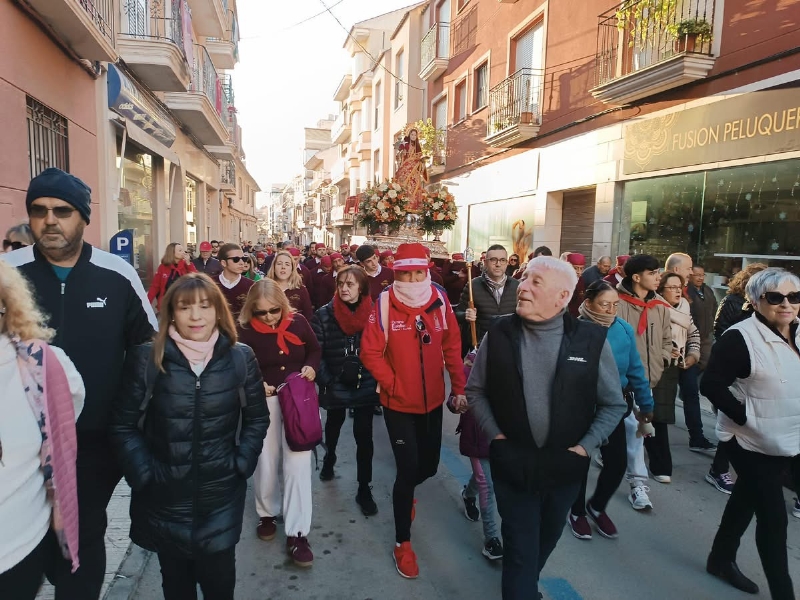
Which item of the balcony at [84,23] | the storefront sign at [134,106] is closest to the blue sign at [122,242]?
the balcony at [84,23]

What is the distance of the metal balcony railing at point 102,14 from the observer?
717 cm

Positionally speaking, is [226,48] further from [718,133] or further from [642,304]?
[642,304]

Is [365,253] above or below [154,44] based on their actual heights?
below

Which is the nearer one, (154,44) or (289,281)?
(289,281)

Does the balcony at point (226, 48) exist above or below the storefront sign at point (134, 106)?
above

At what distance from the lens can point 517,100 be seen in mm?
14953

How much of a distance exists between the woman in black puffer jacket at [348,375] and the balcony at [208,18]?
15.4m

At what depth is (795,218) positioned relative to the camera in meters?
7.50

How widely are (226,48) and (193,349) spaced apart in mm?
21628

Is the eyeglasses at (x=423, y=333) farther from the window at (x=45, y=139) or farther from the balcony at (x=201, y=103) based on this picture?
the balcony at (x=201, y=103)

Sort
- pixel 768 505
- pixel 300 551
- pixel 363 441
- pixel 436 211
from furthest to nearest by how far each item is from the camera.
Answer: pixel 436 211, pixel 363 441, pixel 300 551, pixel 768 505

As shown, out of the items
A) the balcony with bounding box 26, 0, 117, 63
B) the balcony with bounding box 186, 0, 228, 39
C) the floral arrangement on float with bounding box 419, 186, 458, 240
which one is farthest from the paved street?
the balcony with bounding box 186, 0, 228, 39

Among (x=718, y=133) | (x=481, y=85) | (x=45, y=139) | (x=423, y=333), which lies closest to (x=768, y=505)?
(x=423, y=333)

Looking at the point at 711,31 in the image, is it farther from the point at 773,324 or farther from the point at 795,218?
the point at 773,324
